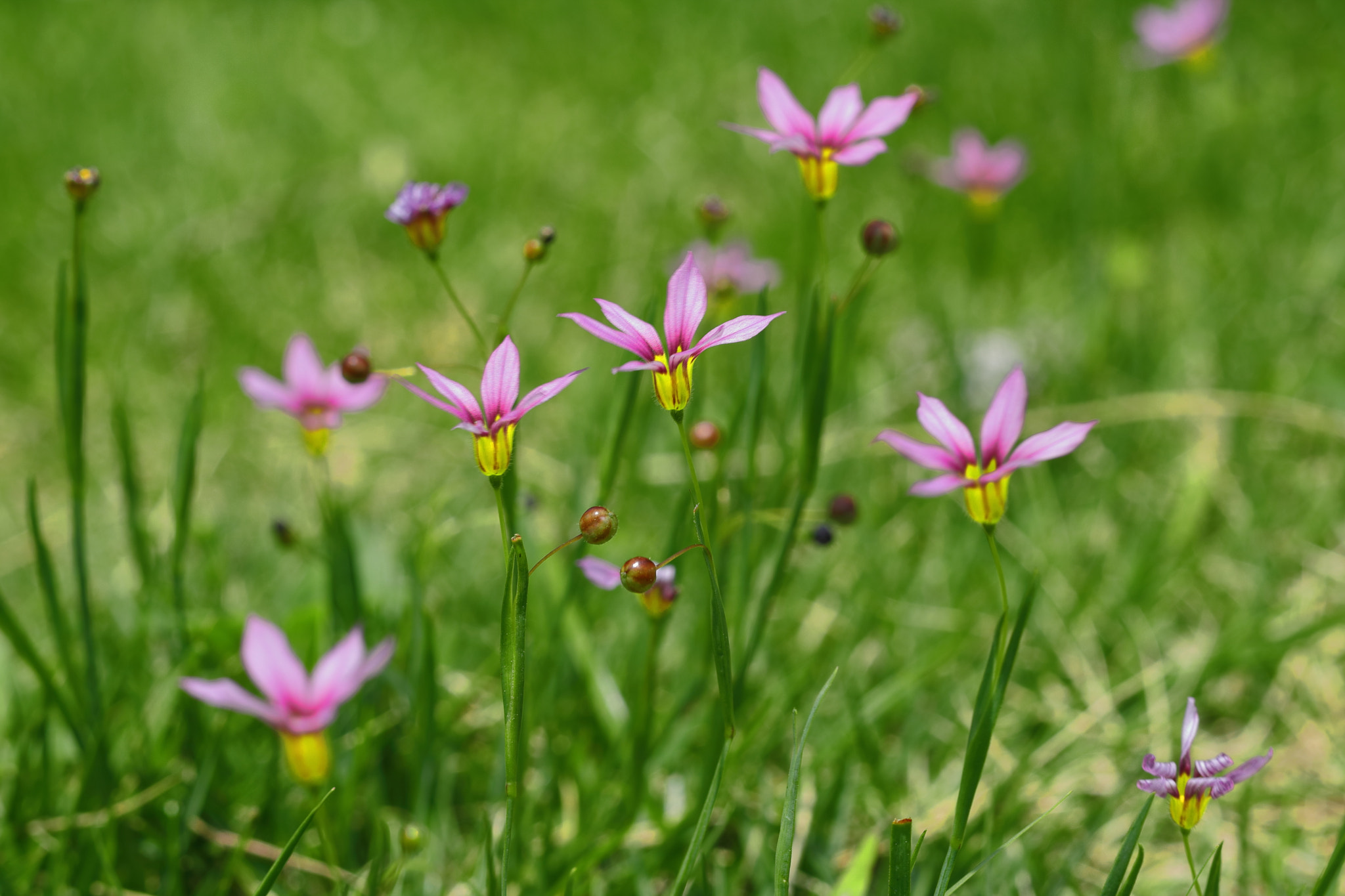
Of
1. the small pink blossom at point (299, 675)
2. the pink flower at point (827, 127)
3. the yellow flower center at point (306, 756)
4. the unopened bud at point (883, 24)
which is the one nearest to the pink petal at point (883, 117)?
the pink flower at point (827, 127)

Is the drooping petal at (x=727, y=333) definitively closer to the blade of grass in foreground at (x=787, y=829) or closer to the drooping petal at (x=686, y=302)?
the drooping petal at (x=686, y=302)

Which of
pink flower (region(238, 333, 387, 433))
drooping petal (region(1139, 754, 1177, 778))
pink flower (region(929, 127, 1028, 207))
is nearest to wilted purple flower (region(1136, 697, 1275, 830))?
drooping petal (region(1139, 754, 1177, 778))

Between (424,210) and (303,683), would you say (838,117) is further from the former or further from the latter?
(303,683)

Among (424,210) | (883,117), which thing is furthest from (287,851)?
(883,117)

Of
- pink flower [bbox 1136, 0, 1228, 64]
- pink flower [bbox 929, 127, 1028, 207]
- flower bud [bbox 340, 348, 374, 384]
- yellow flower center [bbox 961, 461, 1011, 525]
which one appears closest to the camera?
yellow flower center [bbox 961, 461, 1011, 525]

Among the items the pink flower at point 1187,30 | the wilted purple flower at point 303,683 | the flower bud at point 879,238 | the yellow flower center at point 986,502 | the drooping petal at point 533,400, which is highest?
the pink flower at point 1187,30

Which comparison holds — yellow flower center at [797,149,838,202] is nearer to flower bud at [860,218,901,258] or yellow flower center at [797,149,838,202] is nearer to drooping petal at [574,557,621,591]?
flower bud at [860,218,901,258]

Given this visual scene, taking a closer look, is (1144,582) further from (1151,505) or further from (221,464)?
(221,464)
